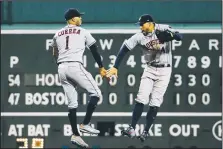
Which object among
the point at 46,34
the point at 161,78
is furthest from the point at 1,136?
the point at 161,78

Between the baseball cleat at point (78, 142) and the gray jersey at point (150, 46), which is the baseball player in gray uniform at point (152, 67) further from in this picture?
the baseball cleat at point (78, 142)

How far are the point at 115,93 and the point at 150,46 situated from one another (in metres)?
9.09

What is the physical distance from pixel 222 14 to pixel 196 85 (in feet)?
7.46

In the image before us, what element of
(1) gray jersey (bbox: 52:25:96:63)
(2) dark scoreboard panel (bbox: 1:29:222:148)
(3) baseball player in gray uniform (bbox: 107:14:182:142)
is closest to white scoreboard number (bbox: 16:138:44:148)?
(2) dark scoreboard panel (bbox: 1:29:222:148)

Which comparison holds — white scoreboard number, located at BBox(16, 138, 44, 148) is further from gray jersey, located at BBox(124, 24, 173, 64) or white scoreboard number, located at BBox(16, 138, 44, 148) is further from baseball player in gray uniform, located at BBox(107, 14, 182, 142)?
gray jersey, located at BBox(124, 24, 173, 64)

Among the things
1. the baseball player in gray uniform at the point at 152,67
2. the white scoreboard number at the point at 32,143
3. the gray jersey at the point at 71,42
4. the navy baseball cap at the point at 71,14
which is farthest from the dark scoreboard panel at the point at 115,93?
the navy baseball cap at the point at 71,14

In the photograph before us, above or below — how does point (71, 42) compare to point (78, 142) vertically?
above

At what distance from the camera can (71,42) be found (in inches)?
698

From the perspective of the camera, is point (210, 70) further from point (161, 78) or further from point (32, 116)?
point (161, 78)

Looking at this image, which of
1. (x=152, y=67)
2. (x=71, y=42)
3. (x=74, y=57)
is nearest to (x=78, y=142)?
(x=74, y=57)

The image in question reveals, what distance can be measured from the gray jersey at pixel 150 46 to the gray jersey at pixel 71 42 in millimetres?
1124

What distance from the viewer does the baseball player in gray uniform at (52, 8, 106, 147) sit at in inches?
698

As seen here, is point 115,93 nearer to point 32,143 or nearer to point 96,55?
point 32,143

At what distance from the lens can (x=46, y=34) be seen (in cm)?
2784
